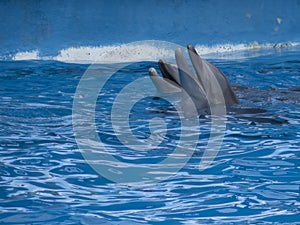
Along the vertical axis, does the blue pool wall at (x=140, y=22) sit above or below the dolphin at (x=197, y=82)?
above

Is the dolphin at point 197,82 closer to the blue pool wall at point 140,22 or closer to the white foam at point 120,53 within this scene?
the white foam at point 120,53

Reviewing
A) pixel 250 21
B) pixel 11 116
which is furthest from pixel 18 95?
pixel 250 21

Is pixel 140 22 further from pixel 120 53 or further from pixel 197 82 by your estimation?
pixel 197 82

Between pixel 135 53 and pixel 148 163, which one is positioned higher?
pixel 135 53

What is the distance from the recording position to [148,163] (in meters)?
3.22

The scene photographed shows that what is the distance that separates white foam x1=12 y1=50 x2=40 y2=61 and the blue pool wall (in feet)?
0.15

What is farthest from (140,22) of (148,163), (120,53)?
(148,163)

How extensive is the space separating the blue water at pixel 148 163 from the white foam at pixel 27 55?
1784mm

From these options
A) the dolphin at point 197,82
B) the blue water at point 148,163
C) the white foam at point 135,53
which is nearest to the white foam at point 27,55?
the white foam at point 135,53

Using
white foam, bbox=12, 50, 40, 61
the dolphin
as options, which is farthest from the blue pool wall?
the dolphin

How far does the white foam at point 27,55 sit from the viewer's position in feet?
23.4

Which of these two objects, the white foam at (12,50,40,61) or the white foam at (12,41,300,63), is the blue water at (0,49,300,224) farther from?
the white foam at (12,41,300,63)

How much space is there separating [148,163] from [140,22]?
4.64m

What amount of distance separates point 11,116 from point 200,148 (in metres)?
1.44
